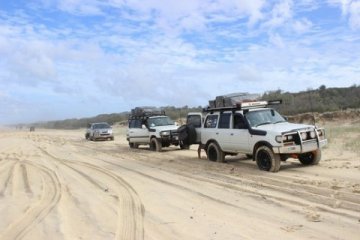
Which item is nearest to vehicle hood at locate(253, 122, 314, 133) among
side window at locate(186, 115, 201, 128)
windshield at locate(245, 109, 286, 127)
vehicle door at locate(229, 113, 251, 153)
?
windshield at locate(245, 109, 286, 127)

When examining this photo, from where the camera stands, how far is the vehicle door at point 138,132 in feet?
86.4

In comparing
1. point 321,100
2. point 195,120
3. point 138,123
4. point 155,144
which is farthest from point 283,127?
point 321,100

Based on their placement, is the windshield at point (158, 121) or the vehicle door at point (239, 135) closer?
the vehicle door at point (239, 135)

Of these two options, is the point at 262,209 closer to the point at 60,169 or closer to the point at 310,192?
the point at 310,192

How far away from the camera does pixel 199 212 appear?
30.0 ft

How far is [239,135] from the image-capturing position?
1616 cm

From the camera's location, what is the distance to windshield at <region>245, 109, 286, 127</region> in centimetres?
1580

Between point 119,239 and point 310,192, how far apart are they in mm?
4970

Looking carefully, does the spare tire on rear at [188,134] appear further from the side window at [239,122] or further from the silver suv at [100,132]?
the silver suv at [100,132]

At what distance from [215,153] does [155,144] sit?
7.56m

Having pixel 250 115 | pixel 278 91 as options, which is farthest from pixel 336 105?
pixel 250 115

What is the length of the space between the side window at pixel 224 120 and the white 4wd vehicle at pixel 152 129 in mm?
6397

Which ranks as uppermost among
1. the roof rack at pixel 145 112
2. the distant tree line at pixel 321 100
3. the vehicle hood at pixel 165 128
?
the distant tree line at pixel 321 100

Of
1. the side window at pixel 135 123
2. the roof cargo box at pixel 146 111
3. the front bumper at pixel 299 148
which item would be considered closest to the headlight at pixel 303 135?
the front bumper at pixel 299 148
